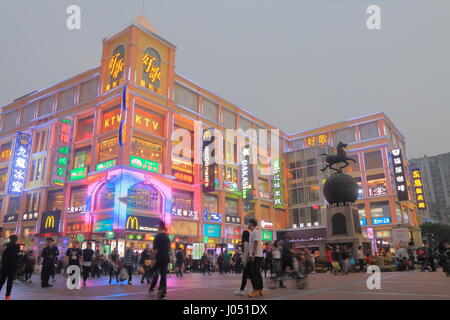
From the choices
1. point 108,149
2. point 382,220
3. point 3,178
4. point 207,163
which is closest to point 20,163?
point 3,178

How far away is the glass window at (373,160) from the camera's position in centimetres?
5567

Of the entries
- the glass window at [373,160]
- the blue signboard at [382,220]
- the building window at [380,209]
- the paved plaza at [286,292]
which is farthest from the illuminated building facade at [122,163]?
the glass window at [373,160]

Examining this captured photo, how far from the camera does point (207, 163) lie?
38719 mm

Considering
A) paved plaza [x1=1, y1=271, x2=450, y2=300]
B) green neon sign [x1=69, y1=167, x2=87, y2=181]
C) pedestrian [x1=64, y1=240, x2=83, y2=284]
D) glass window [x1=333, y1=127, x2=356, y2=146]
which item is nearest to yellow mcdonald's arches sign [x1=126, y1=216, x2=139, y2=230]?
green neon sign [x1=69, y1=167, x2=87, y2=181]

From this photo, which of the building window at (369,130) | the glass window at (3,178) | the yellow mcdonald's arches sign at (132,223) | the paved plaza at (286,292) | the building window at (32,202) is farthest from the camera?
the building window at (369,130)

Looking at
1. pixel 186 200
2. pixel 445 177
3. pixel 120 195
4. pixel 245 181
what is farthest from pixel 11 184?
pixel 445 177

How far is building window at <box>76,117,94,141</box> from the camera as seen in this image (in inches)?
1570

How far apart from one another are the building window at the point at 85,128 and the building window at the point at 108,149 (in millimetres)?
5158

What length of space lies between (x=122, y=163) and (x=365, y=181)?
4087 cm

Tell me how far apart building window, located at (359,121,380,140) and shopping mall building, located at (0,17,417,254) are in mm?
9562

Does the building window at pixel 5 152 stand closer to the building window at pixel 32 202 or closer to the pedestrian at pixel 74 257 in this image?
the building window at pixel 32 202

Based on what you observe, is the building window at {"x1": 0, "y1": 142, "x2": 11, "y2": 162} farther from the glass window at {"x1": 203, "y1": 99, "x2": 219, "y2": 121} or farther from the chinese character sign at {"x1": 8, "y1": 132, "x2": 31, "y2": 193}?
the glass window at {"x1": 203, "y1": 99, "x2": 219, "y2": 121}

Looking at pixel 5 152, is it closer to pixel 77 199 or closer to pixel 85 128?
pixel 85 128
